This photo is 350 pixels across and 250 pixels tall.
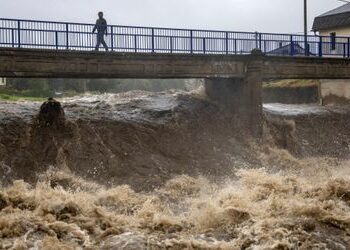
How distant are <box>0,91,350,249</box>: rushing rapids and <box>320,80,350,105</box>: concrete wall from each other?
2.43 meters

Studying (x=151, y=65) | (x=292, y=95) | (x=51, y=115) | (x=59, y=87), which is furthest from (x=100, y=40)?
(x=59, y=87)

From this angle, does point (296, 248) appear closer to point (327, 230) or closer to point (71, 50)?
point (327, 230)

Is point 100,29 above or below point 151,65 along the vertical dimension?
above

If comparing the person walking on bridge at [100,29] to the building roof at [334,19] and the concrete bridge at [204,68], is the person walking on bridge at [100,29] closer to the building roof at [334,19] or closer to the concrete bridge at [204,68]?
the concrete bridge at [204,68]

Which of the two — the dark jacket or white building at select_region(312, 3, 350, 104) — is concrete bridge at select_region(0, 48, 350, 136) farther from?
white building at select_region(312, 3, 350, 104)

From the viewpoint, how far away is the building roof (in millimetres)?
41938

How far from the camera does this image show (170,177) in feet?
69.5

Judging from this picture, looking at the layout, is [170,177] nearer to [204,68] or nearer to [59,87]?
[204,68]

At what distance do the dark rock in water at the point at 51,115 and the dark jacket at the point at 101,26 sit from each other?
11.9ft

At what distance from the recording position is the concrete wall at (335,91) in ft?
118

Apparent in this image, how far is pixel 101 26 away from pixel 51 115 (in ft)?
14.1

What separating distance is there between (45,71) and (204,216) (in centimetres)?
1022

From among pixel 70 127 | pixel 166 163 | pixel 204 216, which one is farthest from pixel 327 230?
pixel 70 127

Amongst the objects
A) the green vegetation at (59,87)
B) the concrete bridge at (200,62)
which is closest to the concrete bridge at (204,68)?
the concrete bridge at (200,62)
